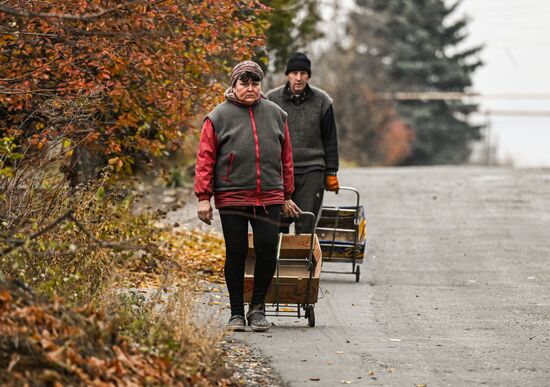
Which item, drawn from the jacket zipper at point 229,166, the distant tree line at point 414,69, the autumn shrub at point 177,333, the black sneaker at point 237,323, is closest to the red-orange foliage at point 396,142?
the distant tree line at point 414,69

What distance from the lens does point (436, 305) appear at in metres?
12.0

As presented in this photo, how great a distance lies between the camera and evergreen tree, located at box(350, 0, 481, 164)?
6397 centimetres

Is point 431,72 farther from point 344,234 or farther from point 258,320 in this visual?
point 258,320

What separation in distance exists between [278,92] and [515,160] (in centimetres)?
6618

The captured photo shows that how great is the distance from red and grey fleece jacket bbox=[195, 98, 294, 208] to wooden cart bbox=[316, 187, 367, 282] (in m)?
3.55

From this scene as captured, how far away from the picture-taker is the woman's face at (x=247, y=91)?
31.8 feet

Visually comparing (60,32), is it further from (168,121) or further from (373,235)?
(373,235)

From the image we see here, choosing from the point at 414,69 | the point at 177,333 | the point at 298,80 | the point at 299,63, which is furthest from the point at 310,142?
the point at 414,69

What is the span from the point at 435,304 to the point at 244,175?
3.27 m

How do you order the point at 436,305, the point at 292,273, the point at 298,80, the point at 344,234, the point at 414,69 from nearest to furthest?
the point at 292,273 → the point at 436,305 → the point at 298,80 → the point at 344,234 → the point at 414,69

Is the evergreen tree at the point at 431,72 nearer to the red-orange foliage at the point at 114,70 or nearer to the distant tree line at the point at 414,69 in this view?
the distant tree line at the point at 414,69

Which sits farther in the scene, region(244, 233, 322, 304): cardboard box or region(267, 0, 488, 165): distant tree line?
region(267, 0, 488, 165): distant tree line

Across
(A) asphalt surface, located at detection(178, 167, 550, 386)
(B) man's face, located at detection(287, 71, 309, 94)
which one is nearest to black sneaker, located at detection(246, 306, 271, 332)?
(A) asphalt surface, located at detection(178, 167, 550, 386)

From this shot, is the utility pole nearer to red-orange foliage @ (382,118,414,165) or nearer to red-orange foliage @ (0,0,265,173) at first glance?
red-orange foliage @ (382,118,414,165)
